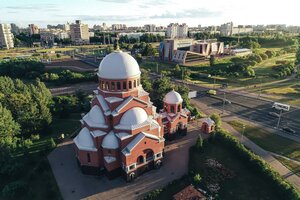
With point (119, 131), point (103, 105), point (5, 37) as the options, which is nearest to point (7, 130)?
point (103, 105)

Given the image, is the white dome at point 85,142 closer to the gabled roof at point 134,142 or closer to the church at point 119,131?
the church at point 119,131

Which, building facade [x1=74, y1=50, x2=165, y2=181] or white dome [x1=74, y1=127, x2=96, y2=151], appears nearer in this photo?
building facade [x1=74, y1=50, x2=165, y2=181]

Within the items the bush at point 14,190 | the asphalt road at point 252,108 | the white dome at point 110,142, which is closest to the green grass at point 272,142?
the asphalt road at point 252,108

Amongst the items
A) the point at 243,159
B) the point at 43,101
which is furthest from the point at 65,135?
the point at 243,159

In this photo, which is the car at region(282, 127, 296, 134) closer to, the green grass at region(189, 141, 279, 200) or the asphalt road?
the asphalt road

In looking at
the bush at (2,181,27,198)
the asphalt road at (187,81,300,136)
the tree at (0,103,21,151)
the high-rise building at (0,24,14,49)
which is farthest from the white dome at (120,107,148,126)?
the high-rise building at (0,24,14,49)

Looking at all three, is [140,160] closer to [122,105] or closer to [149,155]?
[149,155]

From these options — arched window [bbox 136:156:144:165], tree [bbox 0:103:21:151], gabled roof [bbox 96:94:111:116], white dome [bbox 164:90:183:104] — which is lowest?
arched window [bbox 136:156:144:165]
